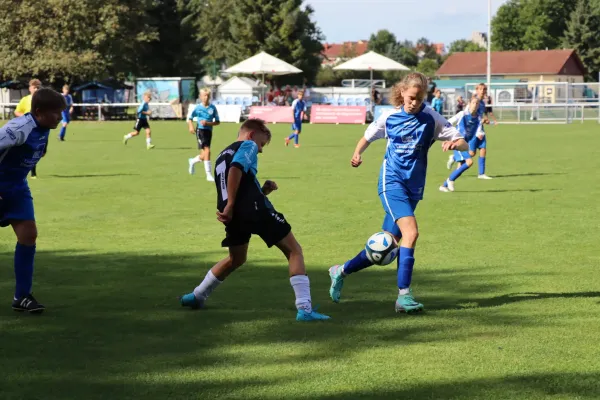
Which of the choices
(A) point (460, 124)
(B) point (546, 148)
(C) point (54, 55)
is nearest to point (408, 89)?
(A) point (460, 124)

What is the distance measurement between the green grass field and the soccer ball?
382 millimetres

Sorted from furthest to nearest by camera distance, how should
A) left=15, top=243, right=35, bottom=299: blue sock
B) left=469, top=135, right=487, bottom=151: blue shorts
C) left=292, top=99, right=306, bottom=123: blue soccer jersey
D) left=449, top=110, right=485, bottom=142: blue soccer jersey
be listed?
left=292, top=99, right=306, bottom=123: blue soccer jersey
left=469, top=135, right=487, bottom=151: blue shorts
left=449, top=110, right=485, bottom=142: blue soccer jersey
left=15, top=243, right=35, bottom=299: blue sock

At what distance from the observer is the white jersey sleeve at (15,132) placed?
22.4ft

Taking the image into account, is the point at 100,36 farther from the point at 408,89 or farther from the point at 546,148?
the point at 408,89

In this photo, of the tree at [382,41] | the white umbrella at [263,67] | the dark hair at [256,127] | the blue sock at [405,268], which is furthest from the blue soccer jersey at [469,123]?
the tree at [382,41]

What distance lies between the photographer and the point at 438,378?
5.30 meters

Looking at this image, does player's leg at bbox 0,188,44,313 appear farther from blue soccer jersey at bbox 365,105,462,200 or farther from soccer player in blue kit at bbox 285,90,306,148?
soccer player in blue kit at bbox 285,90,306,148

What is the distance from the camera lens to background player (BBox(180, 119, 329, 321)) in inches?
264

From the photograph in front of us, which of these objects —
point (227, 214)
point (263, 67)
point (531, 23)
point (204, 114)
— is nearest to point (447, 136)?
point (227, 214)

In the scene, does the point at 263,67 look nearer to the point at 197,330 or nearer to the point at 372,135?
the point at 372,135

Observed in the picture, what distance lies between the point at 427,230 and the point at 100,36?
49.8m

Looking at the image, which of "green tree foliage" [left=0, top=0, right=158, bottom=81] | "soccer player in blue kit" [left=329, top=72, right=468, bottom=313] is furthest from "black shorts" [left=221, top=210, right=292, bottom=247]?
"green tree foliage" [left=0, top=0, right=158, bottom=81]

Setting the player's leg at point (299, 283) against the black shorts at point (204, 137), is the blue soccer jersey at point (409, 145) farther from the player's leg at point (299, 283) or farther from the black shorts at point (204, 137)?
the black shorts at point (204, 137)

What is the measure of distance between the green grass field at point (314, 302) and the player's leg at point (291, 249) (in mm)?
153
